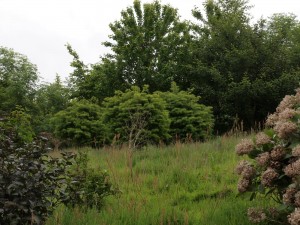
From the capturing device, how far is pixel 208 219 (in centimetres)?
459

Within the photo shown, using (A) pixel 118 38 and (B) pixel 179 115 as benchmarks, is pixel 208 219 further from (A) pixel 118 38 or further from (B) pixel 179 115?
(A) pixel 118 38

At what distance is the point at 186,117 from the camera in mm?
13578

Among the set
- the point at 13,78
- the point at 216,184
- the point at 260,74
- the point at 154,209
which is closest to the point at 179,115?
the point at 260,74

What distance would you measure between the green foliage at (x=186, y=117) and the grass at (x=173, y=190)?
4.11 metres

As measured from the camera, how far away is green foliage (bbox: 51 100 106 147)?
14875 millimetres

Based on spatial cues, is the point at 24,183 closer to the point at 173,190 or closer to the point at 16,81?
the point at 173,190

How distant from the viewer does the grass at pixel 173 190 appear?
452 centimetres

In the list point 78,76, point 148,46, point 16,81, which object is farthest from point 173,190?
point 16,81

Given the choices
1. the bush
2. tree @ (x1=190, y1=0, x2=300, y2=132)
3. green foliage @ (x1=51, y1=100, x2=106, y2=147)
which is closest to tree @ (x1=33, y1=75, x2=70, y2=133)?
tree @ (x1=190, y1=0, x2=300, y2=132)

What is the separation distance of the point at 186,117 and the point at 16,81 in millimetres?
20258

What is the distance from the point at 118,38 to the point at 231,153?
53.3 feet

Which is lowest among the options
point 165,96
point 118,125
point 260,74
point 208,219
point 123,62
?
point 208,219

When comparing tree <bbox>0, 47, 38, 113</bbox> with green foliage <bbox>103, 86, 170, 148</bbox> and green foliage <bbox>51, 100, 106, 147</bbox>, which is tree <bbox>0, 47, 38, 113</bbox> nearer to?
green foliage <bbox>51, 100, 106, 147</bbox>

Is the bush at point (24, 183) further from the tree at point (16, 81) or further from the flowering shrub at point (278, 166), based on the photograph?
the tree at point (16, 81)
